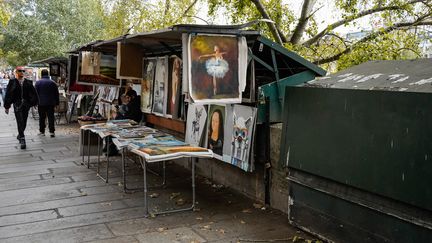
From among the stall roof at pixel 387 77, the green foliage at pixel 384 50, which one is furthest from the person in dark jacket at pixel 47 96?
the stall roof at pixel 387 77

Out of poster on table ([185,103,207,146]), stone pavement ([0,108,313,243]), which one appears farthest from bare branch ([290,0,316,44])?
poster on table ([185,103,207,146])

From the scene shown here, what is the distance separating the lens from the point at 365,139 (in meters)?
3.84

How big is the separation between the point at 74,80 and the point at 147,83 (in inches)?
161

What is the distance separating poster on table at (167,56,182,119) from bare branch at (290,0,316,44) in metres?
6.57

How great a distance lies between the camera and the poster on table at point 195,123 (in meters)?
6.92

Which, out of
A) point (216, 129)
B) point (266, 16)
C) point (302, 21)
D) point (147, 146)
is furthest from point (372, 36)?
point (147, 146)

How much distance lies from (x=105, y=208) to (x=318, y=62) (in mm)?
8772

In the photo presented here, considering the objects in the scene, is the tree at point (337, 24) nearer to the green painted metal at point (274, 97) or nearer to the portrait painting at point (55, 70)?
the green painted metal at point (274, 97)

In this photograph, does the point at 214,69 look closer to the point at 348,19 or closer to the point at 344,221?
the point at 344,221

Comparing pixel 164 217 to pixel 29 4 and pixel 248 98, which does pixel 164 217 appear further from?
pixel 29 4

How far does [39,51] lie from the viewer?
34375 mm

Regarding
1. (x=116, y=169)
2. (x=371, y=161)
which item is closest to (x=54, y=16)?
(x=116, y=169)

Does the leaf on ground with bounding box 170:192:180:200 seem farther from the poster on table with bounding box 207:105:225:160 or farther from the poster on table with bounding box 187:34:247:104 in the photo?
the poster on table with bounding box 187:34:247:104

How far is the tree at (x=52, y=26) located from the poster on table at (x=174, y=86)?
1055 inches
